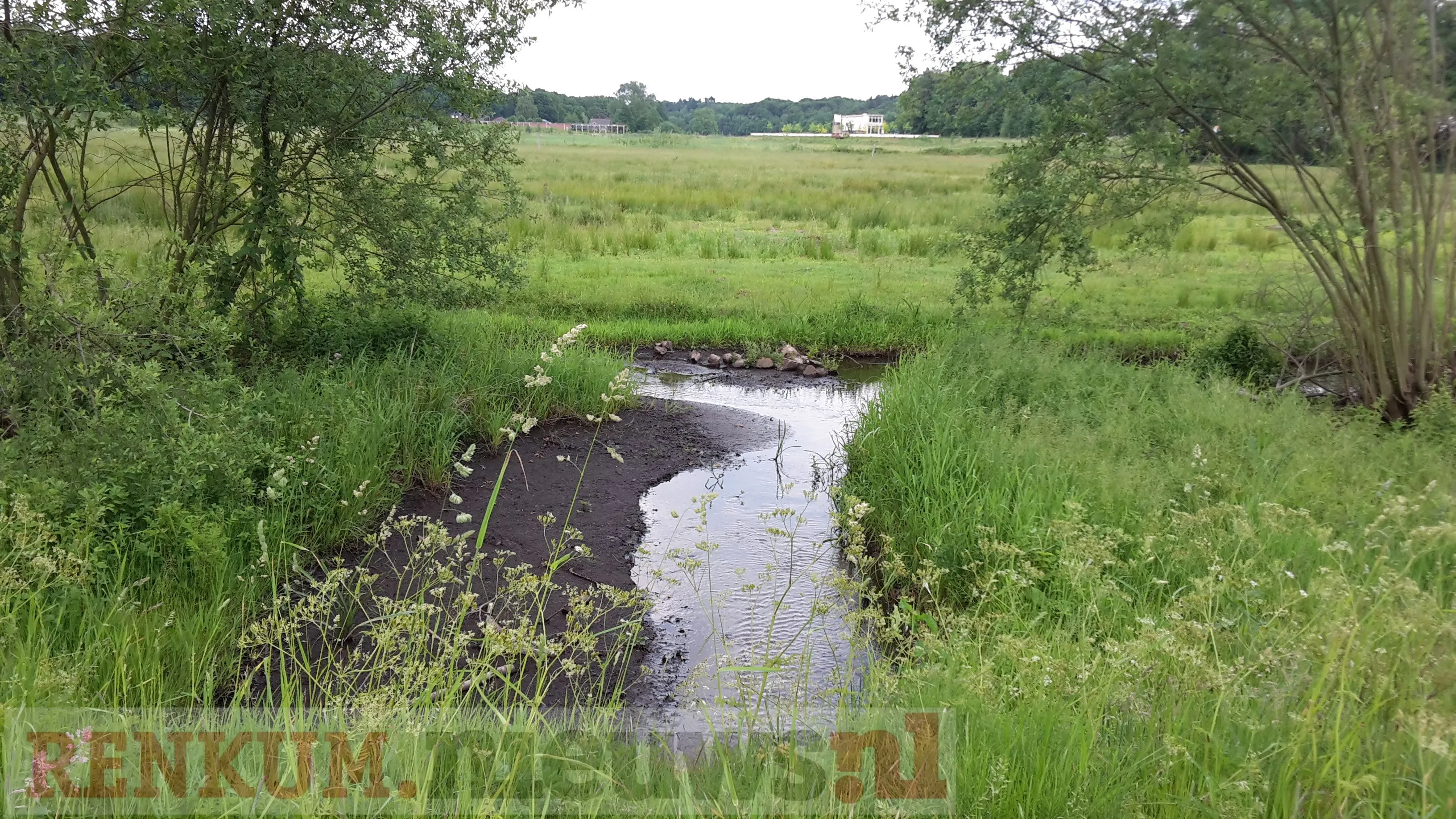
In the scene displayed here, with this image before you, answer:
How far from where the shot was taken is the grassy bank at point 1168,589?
2428 millimetres

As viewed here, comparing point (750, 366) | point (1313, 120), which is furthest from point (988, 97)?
point (750, 366)

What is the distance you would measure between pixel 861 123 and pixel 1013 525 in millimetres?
120794

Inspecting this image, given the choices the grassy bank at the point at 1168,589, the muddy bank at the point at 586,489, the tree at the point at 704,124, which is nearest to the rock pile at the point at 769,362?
the muddy bank at the point at 586,489

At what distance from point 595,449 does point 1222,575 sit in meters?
5.33

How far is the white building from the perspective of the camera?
111925 mm

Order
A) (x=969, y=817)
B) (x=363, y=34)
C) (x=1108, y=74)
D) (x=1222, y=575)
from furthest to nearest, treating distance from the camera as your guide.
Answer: (x=1108, y=74) < (x=363, y=34) < (x=1222, y=575) < (x=969, y=817)

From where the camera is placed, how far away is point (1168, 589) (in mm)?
4367

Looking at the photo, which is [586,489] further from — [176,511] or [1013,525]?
[1013,525]

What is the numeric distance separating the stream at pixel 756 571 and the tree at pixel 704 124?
118187 mm

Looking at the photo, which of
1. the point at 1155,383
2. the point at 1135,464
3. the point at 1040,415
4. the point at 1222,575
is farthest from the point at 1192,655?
the point at 1155,383

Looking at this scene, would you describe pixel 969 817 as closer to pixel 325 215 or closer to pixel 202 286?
pixel 202 286

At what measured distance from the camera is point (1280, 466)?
5504mm

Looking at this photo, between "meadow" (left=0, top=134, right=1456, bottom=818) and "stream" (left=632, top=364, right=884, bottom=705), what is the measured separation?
1.14 feet

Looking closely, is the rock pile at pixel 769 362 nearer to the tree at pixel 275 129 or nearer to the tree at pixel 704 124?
the tree at pixel 275 129
